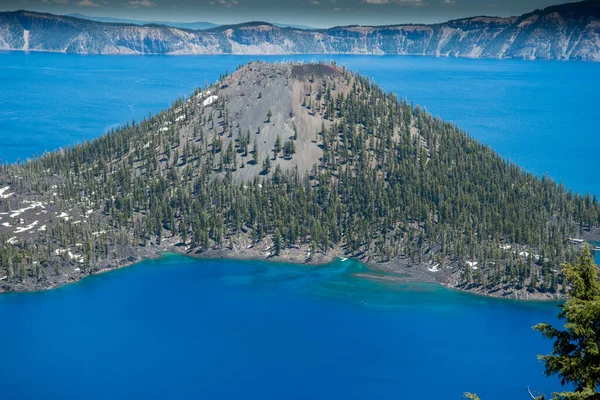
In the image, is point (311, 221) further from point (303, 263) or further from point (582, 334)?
point (582, 334)

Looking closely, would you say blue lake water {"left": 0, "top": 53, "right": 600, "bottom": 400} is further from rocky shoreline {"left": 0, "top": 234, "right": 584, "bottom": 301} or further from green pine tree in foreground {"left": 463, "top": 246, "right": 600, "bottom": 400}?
green pine tree in foreground {"left": 463, "top": 246, "right": 600, "bottom": 400}

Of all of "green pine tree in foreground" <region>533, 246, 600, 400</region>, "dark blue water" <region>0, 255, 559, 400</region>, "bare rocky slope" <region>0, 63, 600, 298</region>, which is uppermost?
"green pine tree in foreground" <region>533, 246, 600, 400</region>

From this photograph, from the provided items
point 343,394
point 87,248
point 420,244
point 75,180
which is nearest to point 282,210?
point 420,244

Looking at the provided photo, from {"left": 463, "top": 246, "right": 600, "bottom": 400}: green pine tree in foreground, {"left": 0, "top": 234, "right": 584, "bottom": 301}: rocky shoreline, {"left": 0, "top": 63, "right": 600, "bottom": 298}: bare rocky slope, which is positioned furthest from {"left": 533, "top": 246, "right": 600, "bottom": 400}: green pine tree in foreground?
{"left": 0, "top": 63, "right": 600, "bottom": 298}: bare rocky slope

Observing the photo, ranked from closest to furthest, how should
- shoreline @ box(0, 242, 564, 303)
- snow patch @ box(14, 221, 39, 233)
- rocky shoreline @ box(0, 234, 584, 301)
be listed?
rocky shoreline @ box(0, 234, 584, 301), shoreline @ box(0, 242, 564, 303), snow patch @ box(14, 221, 39, 233)

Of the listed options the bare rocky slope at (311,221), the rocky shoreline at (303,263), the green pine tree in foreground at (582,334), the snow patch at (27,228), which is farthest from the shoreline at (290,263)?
the green pine tree in foreground at (582,334)

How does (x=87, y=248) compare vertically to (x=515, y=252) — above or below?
below

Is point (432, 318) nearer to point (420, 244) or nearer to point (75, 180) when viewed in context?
point (420, 244)
